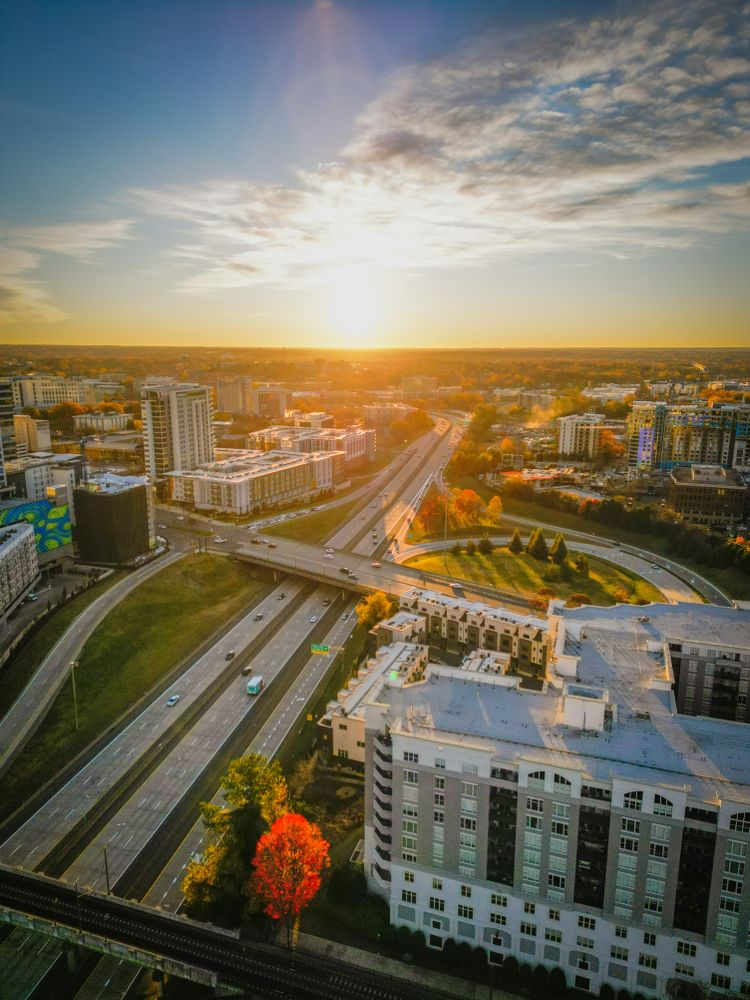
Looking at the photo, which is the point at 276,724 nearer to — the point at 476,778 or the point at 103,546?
the point at 476,778

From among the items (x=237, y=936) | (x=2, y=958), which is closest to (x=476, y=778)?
(x=237, y=936)

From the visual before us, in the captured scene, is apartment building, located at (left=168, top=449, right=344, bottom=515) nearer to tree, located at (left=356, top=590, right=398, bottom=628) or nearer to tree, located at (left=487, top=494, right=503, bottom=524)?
tree, located at (left=487, top=494, right=503, bottom=524)

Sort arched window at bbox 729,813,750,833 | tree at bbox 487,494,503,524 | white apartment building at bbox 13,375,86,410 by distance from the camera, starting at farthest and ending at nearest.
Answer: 1. white apartment building at bbox 13,375,86,410
2. tree at bbox 487,494,503,524
3. arched window at bbox 729,813,750,833

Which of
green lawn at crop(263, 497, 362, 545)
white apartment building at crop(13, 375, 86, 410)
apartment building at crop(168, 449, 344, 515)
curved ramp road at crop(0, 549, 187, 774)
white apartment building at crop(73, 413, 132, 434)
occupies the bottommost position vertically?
curved ramp road at crop(0, 549, 187, 774)

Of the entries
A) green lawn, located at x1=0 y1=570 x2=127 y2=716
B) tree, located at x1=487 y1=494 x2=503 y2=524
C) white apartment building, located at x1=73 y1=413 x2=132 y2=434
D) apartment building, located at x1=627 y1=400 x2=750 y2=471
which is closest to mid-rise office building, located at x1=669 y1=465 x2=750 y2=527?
apartment building, located at x1=627 y1=400 x2=750 y2=471

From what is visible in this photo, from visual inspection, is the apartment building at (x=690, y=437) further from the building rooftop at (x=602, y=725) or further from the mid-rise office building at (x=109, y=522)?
the building rooftop at (x=602, y=725)

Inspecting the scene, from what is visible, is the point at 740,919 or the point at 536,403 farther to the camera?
the point at 536,403

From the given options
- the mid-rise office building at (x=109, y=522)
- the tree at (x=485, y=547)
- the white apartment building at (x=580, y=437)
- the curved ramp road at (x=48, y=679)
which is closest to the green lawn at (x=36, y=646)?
the curved ramp road at (x=48, y=679)
